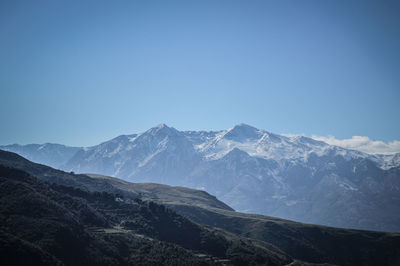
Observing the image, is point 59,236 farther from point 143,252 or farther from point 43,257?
point 143,252

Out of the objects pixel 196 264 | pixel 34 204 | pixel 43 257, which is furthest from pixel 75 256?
pixel 196 264

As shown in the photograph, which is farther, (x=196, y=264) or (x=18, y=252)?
(x=196, y=264)

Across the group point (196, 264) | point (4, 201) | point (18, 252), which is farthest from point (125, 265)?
point (4, 201)

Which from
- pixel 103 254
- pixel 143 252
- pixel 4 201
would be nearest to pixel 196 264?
pixel 143 252

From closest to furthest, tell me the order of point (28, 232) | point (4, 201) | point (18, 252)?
1. point (18, 252)
2. point (28, 232)
3. point (4, 201)

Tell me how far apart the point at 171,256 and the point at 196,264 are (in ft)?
45.4

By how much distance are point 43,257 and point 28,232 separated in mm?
29476

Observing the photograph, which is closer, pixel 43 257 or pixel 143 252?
pixel 43 257

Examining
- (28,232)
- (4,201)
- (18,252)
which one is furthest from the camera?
(4,201)

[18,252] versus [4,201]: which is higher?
[4,201]

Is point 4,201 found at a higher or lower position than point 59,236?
higher

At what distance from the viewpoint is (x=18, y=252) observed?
145 m

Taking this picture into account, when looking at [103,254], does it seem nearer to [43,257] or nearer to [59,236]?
[59,236]

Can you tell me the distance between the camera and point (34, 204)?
198750mm
